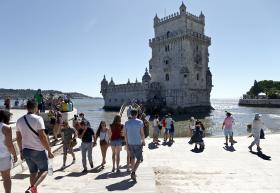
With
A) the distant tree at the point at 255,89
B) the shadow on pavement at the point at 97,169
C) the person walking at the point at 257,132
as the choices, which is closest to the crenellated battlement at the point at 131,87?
the person walking at the point at 257,132

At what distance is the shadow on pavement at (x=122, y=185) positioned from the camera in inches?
284

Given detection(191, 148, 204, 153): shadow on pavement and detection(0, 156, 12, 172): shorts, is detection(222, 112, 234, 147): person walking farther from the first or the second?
detection(0, 156, 12, 172): shorts

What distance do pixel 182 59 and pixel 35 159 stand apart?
2531 inches

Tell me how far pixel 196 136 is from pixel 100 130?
495 cm

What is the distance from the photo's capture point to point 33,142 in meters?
6.15

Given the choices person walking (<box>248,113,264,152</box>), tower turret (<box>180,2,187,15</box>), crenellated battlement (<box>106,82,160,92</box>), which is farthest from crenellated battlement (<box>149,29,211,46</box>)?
person walking (<box>248,113,264,152</box>)

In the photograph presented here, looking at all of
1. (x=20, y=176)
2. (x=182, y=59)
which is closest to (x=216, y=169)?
(x=20, y=176)

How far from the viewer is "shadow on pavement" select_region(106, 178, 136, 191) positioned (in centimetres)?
721

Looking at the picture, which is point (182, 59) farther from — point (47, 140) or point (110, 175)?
point (47, 140)

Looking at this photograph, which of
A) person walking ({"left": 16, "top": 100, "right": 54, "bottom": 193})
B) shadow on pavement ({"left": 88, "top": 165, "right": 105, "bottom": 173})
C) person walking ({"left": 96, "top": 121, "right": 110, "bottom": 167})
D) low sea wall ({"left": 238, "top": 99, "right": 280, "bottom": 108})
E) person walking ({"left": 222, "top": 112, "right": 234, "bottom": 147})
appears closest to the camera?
person walking ({"left": 16, "top": 100, "right": 54, "bottom": 193})

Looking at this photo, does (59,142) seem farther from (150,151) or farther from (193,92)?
(193,92)

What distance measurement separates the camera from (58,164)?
10469mm

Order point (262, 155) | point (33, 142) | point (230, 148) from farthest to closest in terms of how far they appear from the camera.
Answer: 1. point (230, 148)
2. point (262, 155)
3. point (33, 142)

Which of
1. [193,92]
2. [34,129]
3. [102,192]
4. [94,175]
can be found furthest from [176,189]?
[193,92]
